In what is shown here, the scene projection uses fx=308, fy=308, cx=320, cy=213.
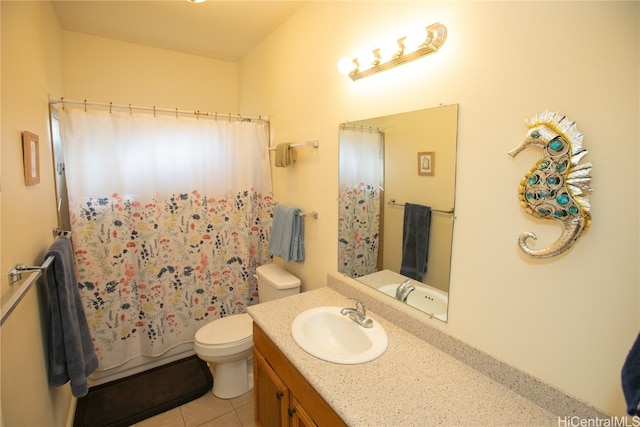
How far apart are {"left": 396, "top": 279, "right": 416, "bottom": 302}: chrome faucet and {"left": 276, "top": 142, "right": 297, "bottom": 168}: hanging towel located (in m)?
1.16

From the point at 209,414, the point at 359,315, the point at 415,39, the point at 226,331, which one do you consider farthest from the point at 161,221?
the point at 415,39

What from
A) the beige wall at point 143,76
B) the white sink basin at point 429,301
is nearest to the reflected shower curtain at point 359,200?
the white sink basin at point 429,301

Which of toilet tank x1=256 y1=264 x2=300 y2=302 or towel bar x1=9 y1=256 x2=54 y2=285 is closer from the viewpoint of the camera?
towel bar x1=9 y1=256 x2=54 y2=285

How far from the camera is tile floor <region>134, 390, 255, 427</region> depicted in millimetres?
1918

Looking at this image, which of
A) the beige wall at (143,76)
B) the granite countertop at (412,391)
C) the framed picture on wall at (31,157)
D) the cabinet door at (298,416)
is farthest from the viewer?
the beige wall at (143,76)

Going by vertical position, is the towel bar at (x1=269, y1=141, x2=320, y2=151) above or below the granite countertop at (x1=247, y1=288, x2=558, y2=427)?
above

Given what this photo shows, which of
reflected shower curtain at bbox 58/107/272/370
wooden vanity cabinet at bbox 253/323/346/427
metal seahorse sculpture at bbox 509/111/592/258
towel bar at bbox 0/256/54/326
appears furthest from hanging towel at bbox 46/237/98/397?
metal seahorse sculpture at bbox 509/111/592/258

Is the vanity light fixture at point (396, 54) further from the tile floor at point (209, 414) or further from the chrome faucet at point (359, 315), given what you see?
the tile floor at point (209, 414)

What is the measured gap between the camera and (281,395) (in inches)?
53.2

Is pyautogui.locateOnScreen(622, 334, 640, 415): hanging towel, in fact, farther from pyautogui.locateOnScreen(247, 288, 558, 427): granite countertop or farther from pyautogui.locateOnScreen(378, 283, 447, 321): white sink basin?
pyautogui.locateOnScreen(378, 283, 447, 321): white sink basin

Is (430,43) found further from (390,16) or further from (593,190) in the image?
(593,190)

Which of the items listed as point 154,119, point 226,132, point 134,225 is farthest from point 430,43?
point 134,225

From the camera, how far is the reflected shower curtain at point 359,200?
1.58 metres

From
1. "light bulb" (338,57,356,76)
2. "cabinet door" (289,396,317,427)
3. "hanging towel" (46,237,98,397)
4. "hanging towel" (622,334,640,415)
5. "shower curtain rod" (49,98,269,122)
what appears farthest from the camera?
"shower curtain rod" (49,98,269,122)
